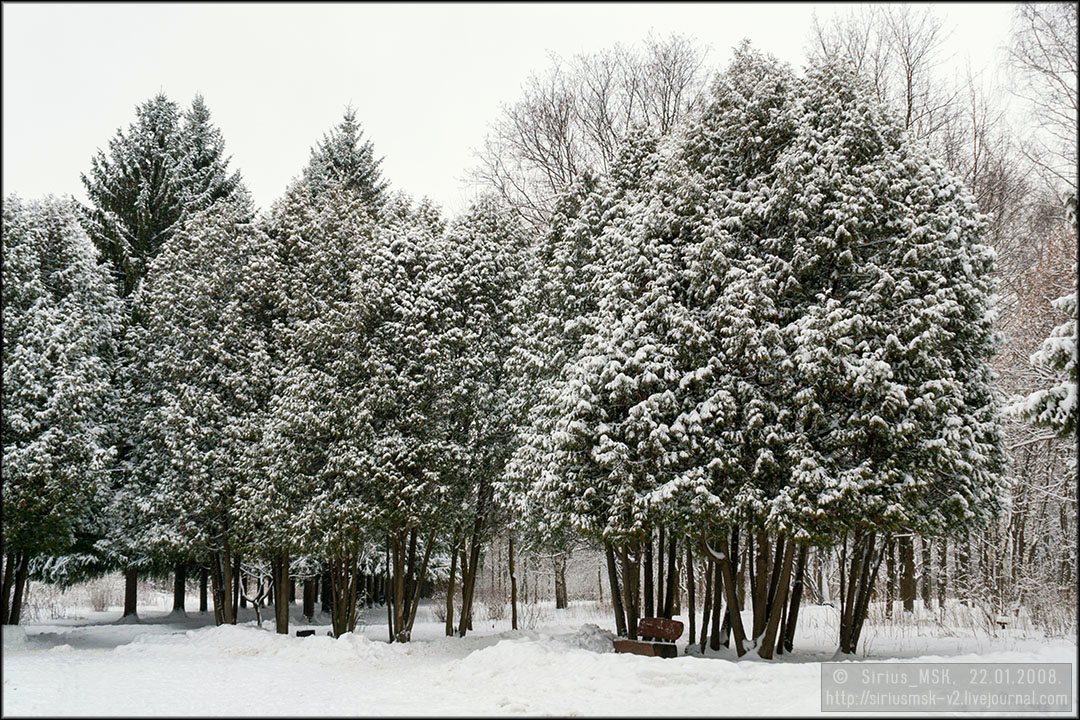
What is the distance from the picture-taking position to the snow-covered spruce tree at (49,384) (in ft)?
52.0

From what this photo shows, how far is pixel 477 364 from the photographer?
55.0ft

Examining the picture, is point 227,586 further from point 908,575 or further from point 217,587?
point 908,575

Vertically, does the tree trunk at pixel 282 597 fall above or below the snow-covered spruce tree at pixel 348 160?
below

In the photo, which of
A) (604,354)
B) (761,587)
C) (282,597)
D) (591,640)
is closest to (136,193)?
(282,597)

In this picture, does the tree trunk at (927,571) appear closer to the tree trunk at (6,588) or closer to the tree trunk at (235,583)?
the tree trunk at (235,583)

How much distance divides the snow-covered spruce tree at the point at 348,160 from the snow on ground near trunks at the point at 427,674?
15.9 meters

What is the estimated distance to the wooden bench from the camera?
1261 centimetres

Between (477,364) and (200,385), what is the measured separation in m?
7.06

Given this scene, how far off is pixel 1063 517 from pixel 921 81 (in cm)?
1153

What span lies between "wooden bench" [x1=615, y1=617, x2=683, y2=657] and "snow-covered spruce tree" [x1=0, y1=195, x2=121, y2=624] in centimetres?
1186

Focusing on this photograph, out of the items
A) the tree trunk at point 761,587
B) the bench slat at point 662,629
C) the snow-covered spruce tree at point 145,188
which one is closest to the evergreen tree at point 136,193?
the snow-covered spruce tree at point 145,188

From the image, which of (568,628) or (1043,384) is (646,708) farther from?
(568,628)

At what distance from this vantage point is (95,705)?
9.73 metres

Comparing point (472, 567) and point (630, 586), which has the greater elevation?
point (630, 586)
